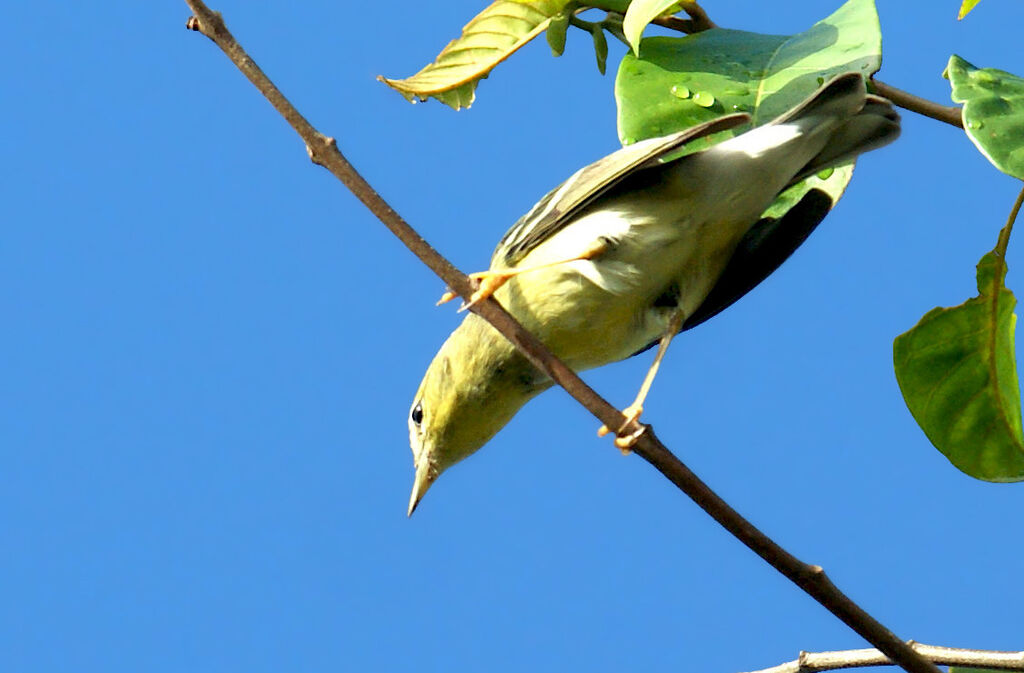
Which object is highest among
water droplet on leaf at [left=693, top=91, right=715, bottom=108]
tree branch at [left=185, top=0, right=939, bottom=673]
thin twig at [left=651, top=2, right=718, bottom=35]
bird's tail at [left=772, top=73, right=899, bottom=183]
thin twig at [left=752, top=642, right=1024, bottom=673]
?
thin twig at [left=651, top=2, right=718, bottom=35]

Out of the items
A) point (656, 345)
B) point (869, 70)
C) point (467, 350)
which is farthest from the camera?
point (656, 345)

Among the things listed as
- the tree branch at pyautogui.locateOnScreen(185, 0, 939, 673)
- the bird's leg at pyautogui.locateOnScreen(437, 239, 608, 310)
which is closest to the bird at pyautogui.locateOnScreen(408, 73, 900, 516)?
the bird's leg at pyautogui.locateOnScreen(437, 239, 608, 310)

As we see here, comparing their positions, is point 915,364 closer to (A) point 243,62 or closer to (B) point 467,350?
(B) point 467,350

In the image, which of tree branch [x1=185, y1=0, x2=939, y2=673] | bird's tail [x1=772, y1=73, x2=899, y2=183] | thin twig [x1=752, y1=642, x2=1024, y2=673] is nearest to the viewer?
tree branch [x1=185, y1=0, x2=939, y2=673]

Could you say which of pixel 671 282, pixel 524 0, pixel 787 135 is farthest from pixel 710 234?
pixel 524 0

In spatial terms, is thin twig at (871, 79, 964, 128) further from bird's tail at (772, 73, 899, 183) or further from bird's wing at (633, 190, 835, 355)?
bird's wing at (633, 190, 835, 355)

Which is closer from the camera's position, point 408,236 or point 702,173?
point 408,236

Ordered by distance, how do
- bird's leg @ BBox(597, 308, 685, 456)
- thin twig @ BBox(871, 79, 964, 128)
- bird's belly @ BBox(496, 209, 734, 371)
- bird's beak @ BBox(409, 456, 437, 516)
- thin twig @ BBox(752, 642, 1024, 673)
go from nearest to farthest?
1. thin twig @ BBox(752, 642, 1024, 673)
2. thin twig @ BBox(871, 79, 964, 128)
3. bird's leg @ BBox(597, 308, 685, 456)
4. bird's belly @ BBox(496, 209, 734, 371)
5. bird's beak @ BBox(409, 456, 437, 516)

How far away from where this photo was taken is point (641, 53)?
8.25 feet

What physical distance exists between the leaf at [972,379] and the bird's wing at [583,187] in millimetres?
655

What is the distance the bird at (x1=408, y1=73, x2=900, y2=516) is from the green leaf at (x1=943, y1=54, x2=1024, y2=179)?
299 millimetres

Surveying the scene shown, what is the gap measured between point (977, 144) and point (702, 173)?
822mm

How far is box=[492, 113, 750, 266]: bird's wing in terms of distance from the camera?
230 centimetres

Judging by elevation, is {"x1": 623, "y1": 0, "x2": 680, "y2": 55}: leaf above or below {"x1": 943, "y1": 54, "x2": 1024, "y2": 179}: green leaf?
above
